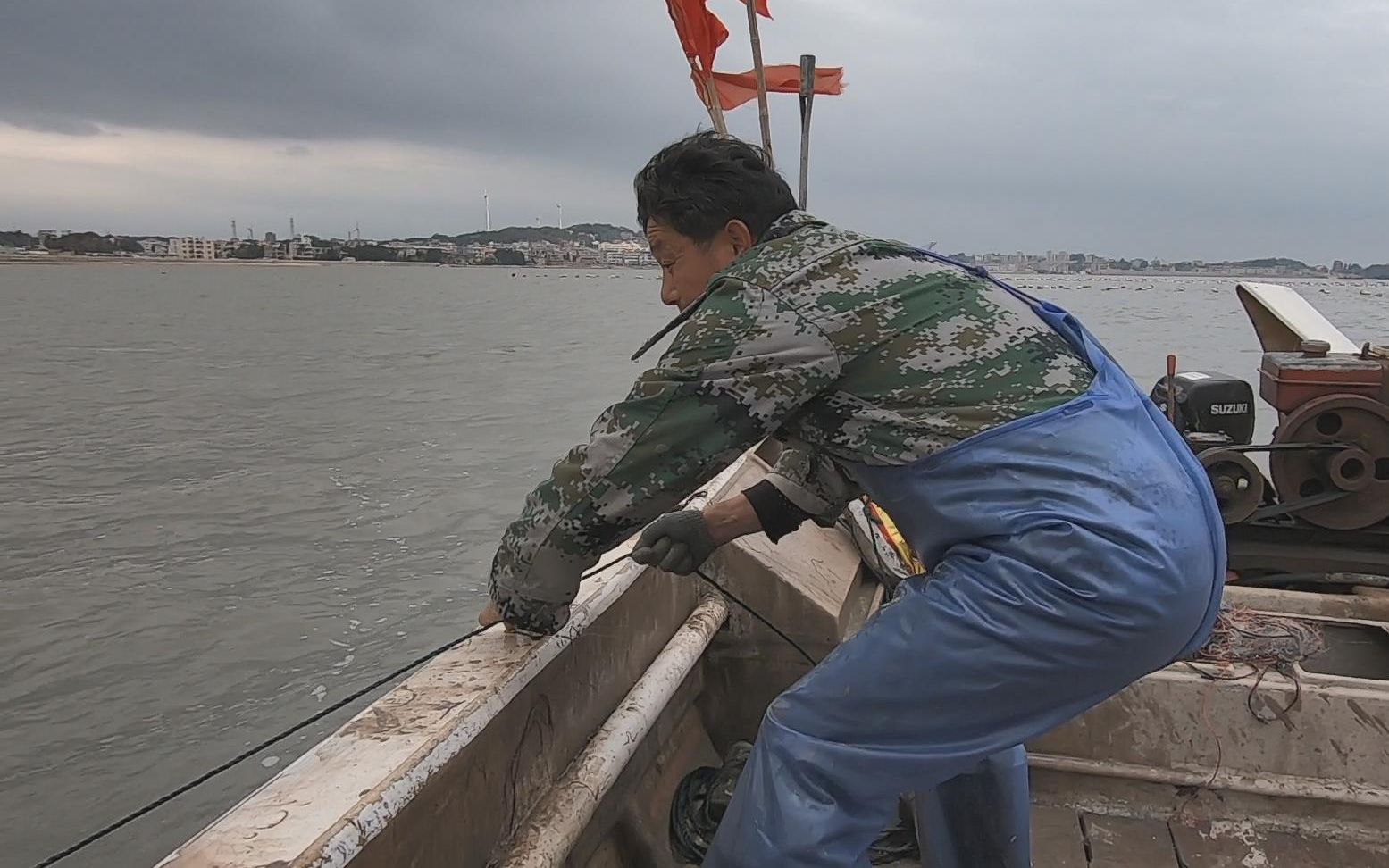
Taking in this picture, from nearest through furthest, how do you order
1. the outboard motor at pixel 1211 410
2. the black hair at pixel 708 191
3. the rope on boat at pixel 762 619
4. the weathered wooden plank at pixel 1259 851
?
the black hair at pixel 708 191
the weathered wooden plank at pixel 1259 851
the rope on boat at pixel 762 619
the outboard motor at pixel 1211 410

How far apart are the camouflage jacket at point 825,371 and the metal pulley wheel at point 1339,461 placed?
11.9 ft

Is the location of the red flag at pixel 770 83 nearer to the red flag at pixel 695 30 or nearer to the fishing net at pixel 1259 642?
the red flag at pixel 695 30

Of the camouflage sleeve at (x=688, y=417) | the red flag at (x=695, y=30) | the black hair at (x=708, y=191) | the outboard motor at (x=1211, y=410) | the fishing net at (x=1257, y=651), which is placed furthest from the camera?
the red flag at (x=695, y=30)

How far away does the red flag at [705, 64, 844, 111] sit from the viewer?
629 centimetres

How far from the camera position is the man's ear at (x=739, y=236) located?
2021 mm

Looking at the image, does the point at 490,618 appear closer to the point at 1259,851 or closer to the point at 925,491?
the point at 925,491

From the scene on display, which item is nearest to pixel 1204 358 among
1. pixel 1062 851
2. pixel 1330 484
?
pixel 1330 484

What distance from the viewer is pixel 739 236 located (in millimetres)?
2031

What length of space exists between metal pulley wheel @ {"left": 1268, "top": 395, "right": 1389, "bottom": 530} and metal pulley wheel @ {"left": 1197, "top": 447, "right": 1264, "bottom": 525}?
21cm

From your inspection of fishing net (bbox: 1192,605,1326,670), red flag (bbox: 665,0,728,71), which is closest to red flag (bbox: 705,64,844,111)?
red flag (bbox: 665,0,728,71)

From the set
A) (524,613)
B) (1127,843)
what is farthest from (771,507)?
(1127,843)

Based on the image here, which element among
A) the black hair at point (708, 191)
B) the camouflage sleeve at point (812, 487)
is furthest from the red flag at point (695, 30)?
the black hair at point (708, 191)

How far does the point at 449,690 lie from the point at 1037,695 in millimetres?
1107

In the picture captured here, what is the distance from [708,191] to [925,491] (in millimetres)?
688
